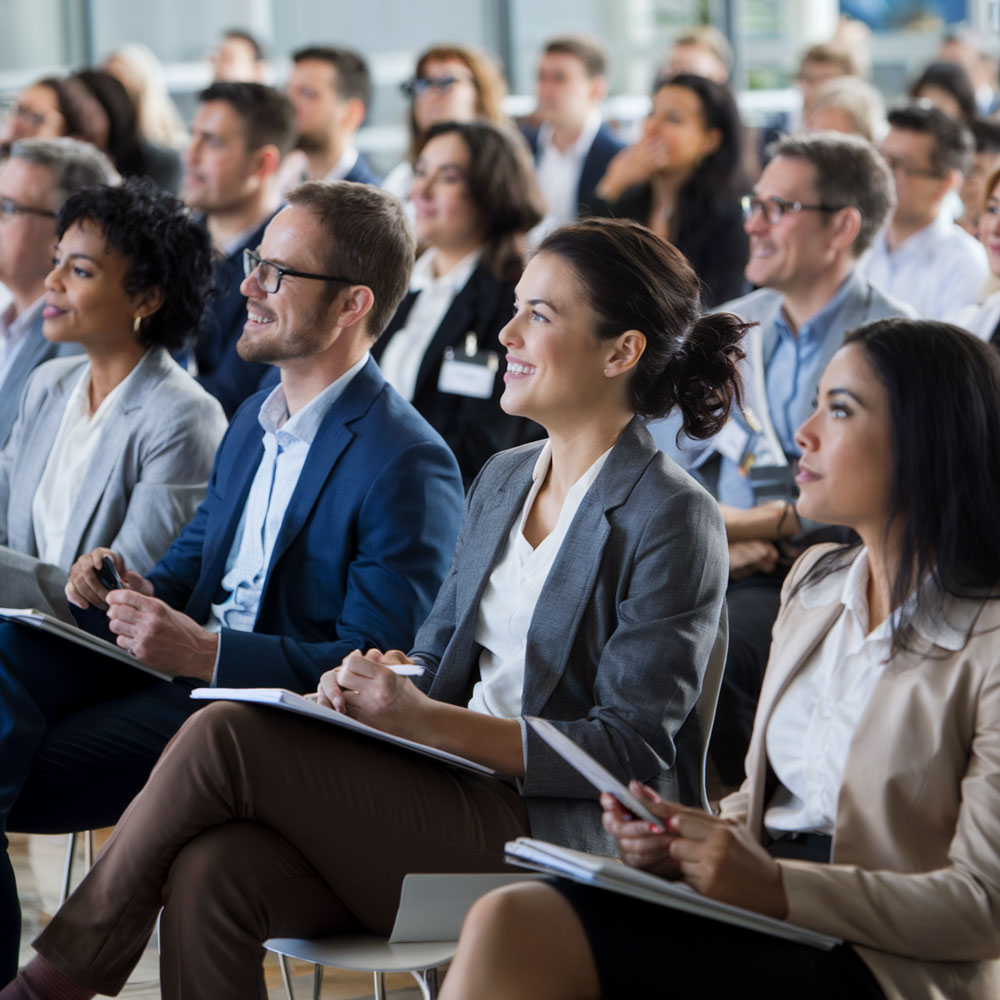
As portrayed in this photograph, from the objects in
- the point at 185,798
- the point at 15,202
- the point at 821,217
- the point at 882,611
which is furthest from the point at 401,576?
the point at 15,202

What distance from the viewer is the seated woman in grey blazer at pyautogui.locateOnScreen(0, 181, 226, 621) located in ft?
9.05

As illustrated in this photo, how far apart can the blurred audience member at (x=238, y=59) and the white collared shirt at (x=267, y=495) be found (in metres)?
5.71

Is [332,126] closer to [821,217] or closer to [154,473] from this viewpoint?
[821,217]

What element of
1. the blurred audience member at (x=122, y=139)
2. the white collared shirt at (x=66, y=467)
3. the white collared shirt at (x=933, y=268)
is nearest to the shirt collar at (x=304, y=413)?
the white collared shirt at (x=66, y=467)

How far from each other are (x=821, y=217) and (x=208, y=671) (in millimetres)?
1991

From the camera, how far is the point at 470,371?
3914 mm

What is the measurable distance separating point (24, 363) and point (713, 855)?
269cm

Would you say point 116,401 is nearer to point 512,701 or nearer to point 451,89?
point 512,701

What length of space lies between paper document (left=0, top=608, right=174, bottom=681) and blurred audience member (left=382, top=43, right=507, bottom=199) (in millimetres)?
3854

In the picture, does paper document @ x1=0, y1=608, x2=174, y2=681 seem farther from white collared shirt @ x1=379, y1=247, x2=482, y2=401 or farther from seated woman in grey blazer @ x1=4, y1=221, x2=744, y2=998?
white collared shirt @ x1=379, y1=247, x2=482, y2=401

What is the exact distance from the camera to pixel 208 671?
216 cm

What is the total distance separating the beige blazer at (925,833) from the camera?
4.61 feet

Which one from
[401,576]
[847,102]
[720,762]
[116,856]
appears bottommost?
[720,762]

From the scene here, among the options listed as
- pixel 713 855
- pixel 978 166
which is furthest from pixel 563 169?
pixel 713 855
